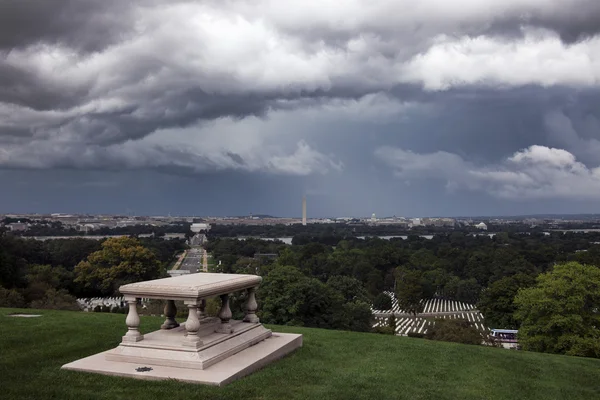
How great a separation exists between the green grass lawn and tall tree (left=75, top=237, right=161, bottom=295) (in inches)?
1275

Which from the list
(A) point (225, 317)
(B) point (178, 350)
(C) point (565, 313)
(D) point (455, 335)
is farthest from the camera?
(D) point (455, 335)

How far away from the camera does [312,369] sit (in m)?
9.33

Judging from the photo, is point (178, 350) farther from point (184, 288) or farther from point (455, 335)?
point (455, 335)

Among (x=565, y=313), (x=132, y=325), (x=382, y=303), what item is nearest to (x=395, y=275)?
(x=382, y=303)

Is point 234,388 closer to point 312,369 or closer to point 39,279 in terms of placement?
point 312,369

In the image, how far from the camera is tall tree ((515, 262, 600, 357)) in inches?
946

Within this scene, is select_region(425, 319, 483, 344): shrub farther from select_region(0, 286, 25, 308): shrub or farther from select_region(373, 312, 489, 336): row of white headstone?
Answer: select_region(0, 286, 25, 308): shrub

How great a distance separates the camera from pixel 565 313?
986 inches

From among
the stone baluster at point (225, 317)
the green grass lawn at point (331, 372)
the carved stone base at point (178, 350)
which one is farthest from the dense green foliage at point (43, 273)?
the carved stone base at point (178, 350)

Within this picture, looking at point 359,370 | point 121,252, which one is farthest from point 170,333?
point 121,252

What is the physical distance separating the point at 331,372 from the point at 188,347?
104 inches

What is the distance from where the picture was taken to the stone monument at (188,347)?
830 centimetres

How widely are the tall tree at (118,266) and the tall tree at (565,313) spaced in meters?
32.6

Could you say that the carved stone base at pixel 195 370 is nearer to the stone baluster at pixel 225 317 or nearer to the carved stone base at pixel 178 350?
the carved stone base at pixel 178 350
